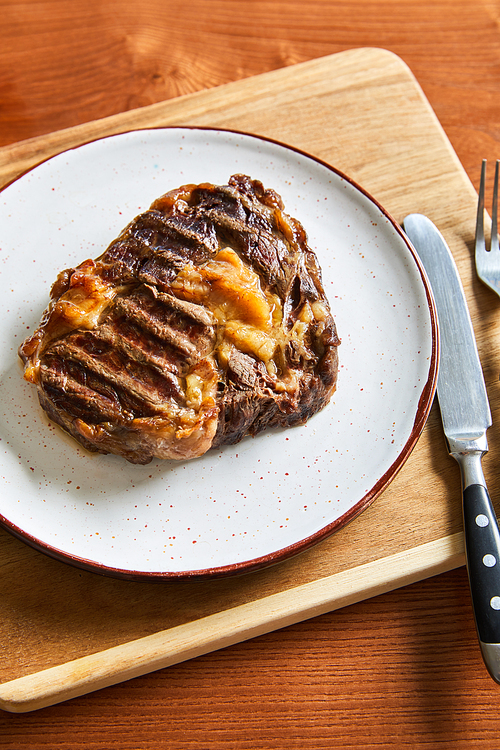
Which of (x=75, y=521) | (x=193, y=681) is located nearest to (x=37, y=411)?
(x=75, y=521)

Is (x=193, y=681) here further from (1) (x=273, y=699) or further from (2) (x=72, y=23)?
(2) (x=72, y=23)

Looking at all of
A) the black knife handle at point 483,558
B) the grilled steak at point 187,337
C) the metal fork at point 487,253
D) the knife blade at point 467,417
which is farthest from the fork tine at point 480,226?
the black knife handle at point 483,558

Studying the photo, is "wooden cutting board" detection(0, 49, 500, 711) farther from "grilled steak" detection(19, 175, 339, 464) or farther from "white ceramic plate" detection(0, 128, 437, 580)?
"grilled steak" detection(19, 175, 339, 464)

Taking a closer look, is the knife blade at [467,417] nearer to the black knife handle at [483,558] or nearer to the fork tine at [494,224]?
the black knife handle at [483,558]

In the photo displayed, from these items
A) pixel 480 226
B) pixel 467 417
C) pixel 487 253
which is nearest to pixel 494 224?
pixel 480 226

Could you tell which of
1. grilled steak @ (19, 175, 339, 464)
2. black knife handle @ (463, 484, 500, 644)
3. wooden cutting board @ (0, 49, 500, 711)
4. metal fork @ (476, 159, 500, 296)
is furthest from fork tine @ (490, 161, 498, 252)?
black knife handle @ (463, 484, 500, 644)
